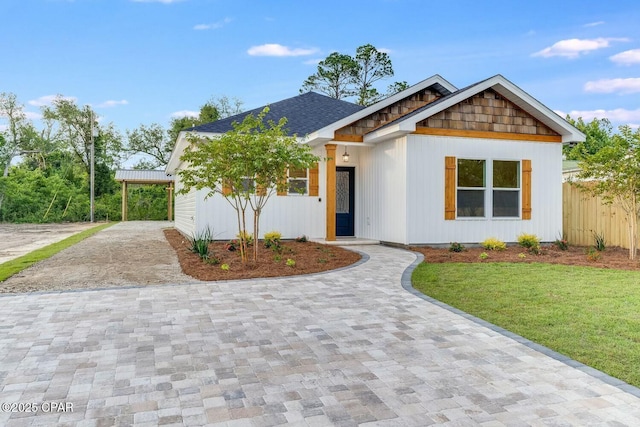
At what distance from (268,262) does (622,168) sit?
282 inches

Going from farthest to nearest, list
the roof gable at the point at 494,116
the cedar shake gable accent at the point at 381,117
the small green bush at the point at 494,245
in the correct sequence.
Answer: the cedar shake gable accent at the point at 381,117, the small green bush at the point at 494,245, the roof gable at the point at 494,116

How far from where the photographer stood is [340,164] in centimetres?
1189

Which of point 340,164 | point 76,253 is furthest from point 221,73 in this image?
point 76,253

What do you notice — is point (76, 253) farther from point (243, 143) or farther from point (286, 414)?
point (286, 414)

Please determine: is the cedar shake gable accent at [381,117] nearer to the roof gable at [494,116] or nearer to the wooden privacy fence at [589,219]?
the roof gable at [494,116]

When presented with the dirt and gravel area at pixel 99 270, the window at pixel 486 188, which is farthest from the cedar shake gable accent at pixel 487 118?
the dirt and gravel area at pixel 99 270

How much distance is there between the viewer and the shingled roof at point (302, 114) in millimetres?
11586

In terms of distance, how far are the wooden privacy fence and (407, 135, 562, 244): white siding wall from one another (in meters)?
0.93

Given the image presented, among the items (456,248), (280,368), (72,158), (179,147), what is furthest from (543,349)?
(72,158)

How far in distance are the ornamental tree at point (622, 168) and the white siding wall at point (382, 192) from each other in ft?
13.0

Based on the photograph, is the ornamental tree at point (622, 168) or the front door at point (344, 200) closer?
the ornamental tree at point (622, 168)

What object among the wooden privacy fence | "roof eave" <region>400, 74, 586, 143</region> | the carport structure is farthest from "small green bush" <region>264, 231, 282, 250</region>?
the carport structure

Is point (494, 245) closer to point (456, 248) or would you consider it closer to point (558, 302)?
point (456, 248)

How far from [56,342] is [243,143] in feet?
13.8
